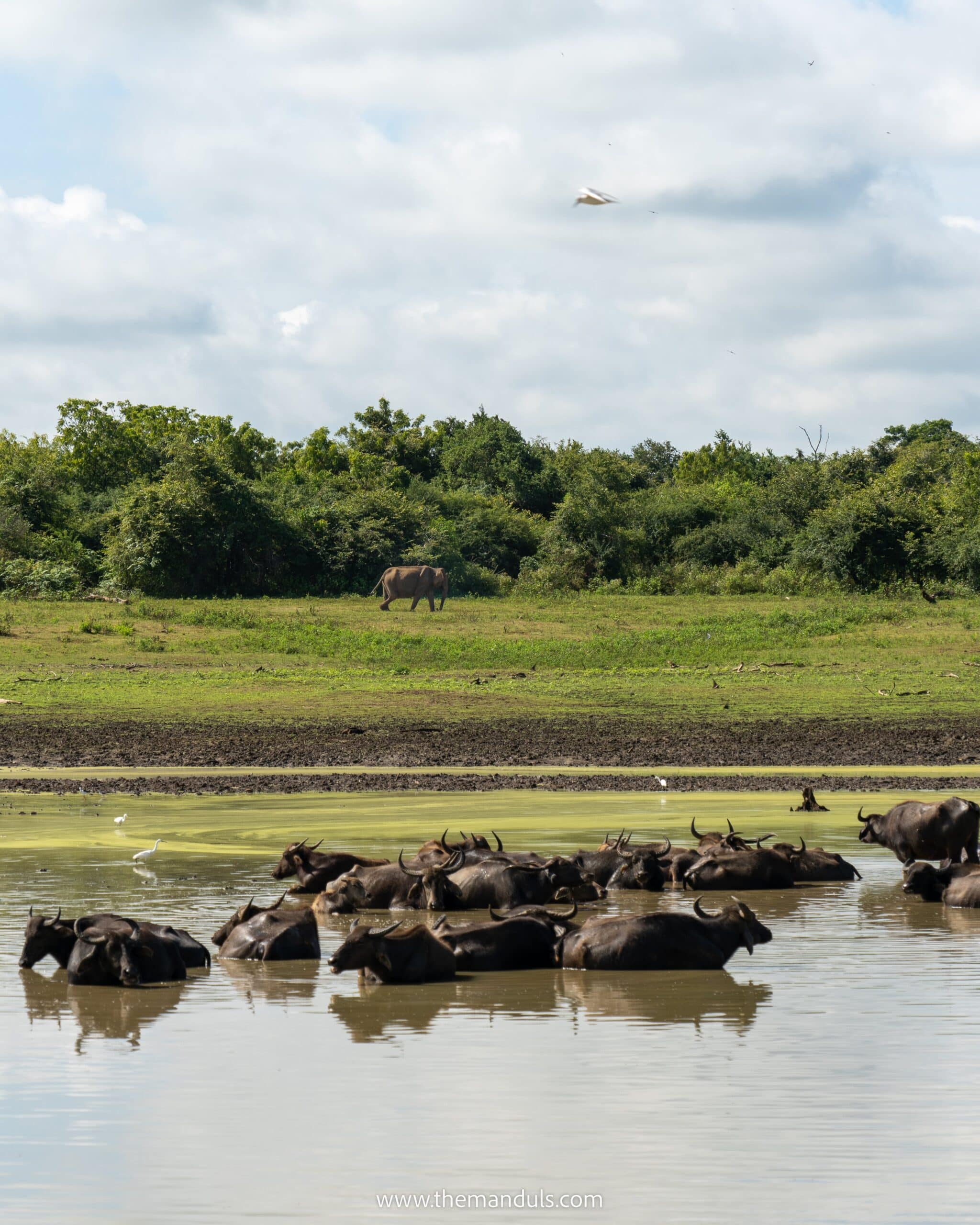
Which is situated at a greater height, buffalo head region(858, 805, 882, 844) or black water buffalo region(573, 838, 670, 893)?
buffalo head region(858, 805, 882, 844)

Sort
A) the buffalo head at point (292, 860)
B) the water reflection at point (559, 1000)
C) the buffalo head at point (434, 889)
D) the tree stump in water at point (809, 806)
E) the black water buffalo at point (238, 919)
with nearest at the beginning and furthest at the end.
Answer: the water reflection at point (559, 1000) → the black water buffalo at point (238, 919) → the buffalo head at point (434, 889) → the buffalo head at point (292, 860) → the tree stump in water at point (809, 806)

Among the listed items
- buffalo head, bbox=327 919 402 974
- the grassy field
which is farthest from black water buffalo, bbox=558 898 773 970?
the grassy field

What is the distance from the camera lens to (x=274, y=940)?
33.5 feet

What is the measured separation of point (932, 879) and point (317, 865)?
15.7 feet

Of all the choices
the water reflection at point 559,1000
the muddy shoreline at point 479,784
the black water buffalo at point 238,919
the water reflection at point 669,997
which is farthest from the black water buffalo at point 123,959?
the muddy shoreline at point 479,784

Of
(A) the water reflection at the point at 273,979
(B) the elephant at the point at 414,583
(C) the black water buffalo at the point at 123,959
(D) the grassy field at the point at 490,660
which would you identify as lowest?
(A) the water reflection at the point at 273,979

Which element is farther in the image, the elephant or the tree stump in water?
the elephant

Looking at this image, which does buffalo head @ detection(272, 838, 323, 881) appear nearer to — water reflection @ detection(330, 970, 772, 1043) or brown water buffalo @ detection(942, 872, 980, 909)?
water reflection @ detection(330, 970, 772, 1043)

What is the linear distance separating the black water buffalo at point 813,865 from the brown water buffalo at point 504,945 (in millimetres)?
3751

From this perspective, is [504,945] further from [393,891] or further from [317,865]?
[317,865]

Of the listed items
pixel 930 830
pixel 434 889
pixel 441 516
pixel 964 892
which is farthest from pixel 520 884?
pixel 441 516

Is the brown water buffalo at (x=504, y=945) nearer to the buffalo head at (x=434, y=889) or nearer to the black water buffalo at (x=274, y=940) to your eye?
the black water buffalo at (x=274, y=940)

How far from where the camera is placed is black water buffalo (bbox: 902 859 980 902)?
1240 cm

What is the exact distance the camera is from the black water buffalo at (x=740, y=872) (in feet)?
42.7
